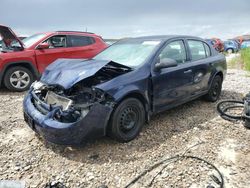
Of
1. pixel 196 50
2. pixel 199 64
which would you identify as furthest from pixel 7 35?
pixel 199 64

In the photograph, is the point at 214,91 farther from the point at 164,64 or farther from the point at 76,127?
the point at 76,127

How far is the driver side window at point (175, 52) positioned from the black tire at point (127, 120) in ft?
3.41

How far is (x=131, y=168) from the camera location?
3.43 meters

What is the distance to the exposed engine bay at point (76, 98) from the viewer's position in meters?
3.52

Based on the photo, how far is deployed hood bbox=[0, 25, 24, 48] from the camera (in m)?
6.99

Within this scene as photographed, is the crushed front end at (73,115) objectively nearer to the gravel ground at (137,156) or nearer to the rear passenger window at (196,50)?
the gravel ground at (137,156)

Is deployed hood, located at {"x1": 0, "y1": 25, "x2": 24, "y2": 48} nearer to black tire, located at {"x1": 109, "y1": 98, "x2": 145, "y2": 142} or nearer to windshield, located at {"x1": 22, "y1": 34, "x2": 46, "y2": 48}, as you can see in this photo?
windshield, located at {"x1": 22, "y1": 34, "x2": 46, "y2": 48}

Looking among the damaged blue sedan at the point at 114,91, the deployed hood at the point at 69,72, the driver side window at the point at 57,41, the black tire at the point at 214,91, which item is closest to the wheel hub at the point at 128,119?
the damaged blue sedan at the point at 114,91

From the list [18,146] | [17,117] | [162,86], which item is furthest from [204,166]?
[17,117]

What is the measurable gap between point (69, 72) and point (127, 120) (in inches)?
44.0

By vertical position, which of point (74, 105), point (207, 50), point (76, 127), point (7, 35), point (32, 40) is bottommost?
point (76, 127)

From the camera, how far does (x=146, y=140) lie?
13.7 feet

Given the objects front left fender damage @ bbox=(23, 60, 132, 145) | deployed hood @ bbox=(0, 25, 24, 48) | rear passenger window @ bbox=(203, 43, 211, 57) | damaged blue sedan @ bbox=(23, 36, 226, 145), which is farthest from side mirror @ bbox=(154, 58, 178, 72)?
deployed hood @ bbox=(0, 25, 24, 48)

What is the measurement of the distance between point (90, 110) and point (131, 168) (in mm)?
917
